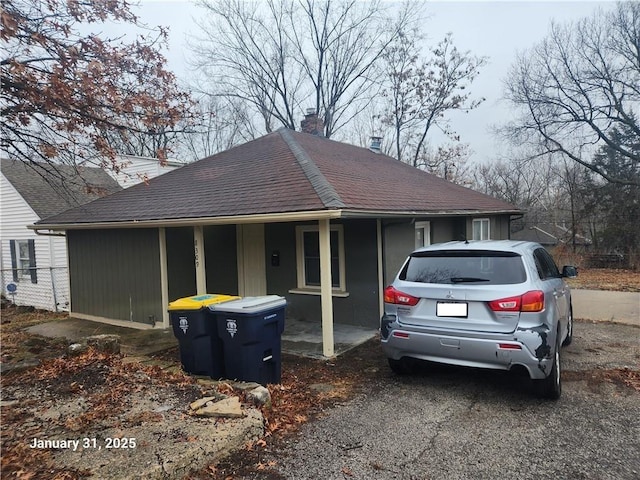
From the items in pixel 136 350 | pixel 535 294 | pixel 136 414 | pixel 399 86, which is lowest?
pixel 136 350

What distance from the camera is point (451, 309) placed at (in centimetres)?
445

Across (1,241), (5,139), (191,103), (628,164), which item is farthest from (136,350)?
(628,164)

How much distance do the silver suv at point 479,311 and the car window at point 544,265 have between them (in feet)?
0.09

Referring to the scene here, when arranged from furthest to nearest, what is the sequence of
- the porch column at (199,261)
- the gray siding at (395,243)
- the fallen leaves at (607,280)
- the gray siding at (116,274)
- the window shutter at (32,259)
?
the window shutter at (32,259), the fallen leaves at (607,280), the gray siding at (116,274), the porch column at (199,261), the gray siding at (395,243)

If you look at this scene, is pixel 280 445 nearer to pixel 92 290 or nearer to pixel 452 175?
pixel 92 290

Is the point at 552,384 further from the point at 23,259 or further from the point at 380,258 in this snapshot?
the point at 23,259

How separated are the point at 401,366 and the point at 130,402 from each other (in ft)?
10.1

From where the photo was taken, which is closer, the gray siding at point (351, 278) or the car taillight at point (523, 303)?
the car taillight at point (523, 303)

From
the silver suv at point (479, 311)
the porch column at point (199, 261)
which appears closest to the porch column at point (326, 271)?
the silver suv at point (479, 311)

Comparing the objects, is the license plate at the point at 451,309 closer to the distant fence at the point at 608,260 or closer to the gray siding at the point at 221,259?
the gray siding at the point at 221,259

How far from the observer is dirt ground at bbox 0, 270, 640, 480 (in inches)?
124

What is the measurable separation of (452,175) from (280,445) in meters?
29.7

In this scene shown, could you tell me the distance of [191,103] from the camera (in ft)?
25.8

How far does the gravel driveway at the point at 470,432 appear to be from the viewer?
3.27 meters
